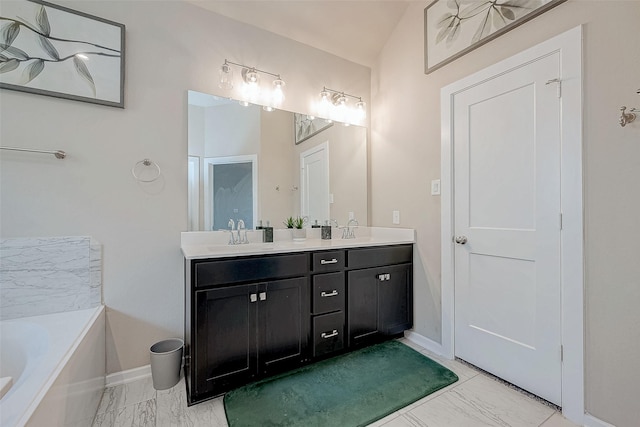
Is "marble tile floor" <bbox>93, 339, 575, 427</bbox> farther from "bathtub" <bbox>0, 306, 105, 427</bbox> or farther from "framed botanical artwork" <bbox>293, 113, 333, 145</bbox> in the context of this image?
"framed botanical artwork" <bbox>293, 113, 333, 145</bbox>

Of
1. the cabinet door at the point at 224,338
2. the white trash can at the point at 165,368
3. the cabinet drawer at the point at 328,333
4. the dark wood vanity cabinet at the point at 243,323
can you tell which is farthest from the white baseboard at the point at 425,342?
Answer: the white trash can at the point at 165,368

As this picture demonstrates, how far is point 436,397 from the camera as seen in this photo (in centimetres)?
166

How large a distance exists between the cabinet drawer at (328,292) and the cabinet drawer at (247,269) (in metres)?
0.15

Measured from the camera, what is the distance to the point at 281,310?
1781 millimetres

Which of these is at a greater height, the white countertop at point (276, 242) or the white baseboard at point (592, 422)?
the white countertop at point (276, 242)

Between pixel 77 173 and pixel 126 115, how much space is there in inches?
18.0

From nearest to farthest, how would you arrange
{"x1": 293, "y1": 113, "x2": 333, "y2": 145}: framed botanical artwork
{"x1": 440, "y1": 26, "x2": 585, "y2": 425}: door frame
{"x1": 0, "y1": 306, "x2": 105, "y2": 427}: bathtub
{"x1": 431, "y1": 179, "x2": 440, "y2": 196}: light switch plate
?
{"x1": 0, "y1": 306, "x2": 105, "y2": 427}: bathtub
{"x1": 440, "y1": 26, "x2": 585, "y2": 425}: door frame
{"x1": 431, "y1": 179, "x2": 440, "y2": 196}: light switch plate
{"x1": 293, "y1": 113, "x2": 333, "y2": 145}: framed botanical artwork

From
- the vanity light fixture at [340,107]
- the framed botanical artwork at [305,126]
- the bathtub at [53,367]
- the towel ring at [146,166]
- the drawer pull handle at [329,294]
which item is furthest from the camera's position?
the vanity light fixture at [340,107]

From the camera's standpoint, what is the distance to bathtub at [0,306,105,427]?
90 centimetres

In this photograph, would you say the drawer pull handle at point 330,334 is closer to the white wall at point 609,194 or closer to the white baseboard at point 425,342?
the white baseboard at point 425,342

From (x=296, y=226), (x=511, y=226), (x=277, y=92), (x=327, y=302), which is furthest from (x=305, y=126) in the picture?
(x=511, y=226)

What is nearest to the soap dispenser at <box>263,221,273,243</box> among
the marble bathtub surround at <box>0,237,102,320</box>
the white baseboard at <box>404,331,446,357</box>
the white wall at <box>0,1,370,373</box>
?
the white wall at <box>0,1,370,373</box>

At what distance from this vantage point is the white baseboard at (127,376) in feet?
5.75

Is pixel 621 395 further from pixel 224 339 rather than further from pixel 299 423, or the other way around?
pixel 224 339
